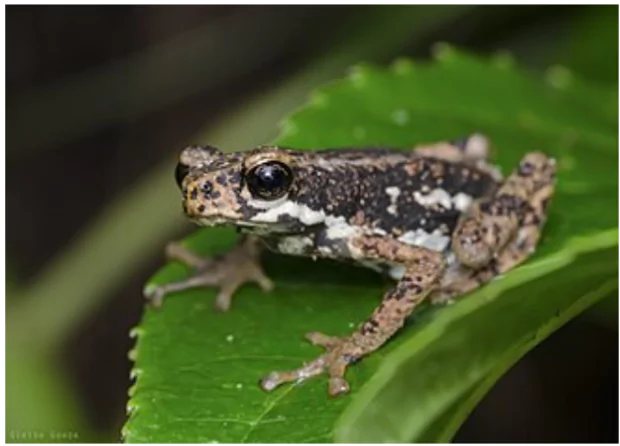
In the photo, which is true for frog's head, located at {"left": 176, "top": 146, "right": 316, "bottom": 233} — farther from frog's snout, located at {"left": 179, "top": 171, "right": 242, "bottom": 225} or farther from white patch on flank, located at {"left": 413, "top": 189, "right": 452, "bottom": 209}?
white patch on flank, located at {"left": 413, "top": 189, "right": 452, "bottom": 209}

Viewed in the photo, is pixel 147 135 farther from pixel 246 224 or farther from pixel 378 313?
pixel 378 313

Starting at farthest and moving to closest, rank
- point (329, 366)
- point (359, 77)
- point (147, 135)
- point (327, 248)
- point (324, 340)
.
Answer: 1. point (147, 135)
2. point (359, 77)
3. point (327, 248)
4. point (324, 340)
5. point (329, 366)

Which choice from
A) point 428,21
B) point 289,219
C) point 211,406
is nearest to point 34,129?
point 428,21

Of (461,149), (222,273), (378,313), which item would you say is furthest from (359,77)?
(378,313)

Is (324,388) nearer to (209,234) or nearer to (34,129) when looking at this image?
(209,234)

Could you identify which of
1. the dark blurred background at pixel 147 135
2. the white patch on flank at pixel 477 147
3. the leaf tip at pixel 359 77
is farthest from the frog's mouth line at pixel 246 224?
the dark blurred background at pixel 147 135
